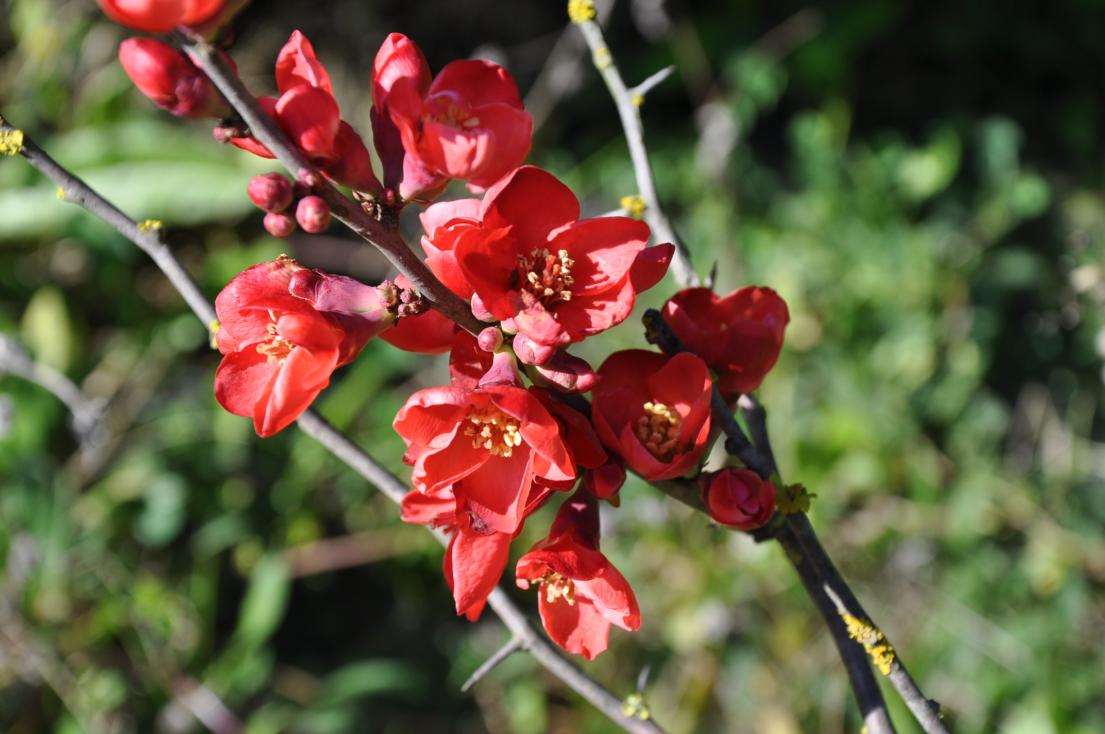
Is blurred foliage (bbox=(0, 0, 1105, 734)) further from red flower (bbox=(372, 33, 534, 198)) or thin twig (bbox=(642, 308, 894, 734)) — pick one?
red flower (bbox=(372, 33, 534, 198))

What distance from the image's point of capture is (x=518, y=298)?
1060 mm

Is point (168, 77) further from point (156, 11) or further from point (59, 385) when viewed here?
point (59, 385)

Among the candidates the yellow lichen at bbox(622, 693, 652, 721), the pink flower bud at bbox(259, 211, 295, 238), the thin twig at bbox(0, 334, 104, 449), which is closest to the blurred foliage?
the thin twig at bbox(0, 334, 104, 449)

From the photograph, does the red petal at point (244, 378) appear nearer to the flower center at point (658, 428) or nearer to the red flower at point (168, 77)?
the red flower at point (168, 77)

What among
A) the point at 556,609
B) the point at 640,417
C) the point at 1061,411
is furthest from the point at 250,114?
the point at 1061,411

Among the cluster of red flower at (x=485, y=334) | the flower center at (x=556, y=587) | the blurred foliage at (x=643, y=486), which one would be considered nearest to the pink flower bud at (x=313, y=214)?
the cluster of red flower at (x=485, y=334)

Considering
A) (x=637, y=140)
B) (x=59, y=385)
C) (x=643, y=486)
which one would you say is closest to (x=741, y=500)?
(x=637, y=140)

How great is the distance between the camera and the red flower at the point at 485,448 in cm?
100

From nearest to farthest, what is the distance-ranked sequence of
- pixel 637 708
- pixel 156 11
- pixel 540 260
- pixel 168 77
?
pixel 156 11 < pixel 168 77 < pixel 540 260 < pixel 637 708

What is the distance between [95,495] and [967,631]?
2.91m

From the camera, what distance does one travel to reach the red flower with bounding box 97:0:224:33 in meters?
0.79

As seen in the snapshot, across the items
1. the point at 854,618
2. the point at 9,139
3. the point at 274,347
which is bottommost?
the point at 854,618

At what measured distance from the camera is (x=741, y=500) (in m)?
1.10

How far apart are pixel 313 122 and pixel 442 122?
16cm
